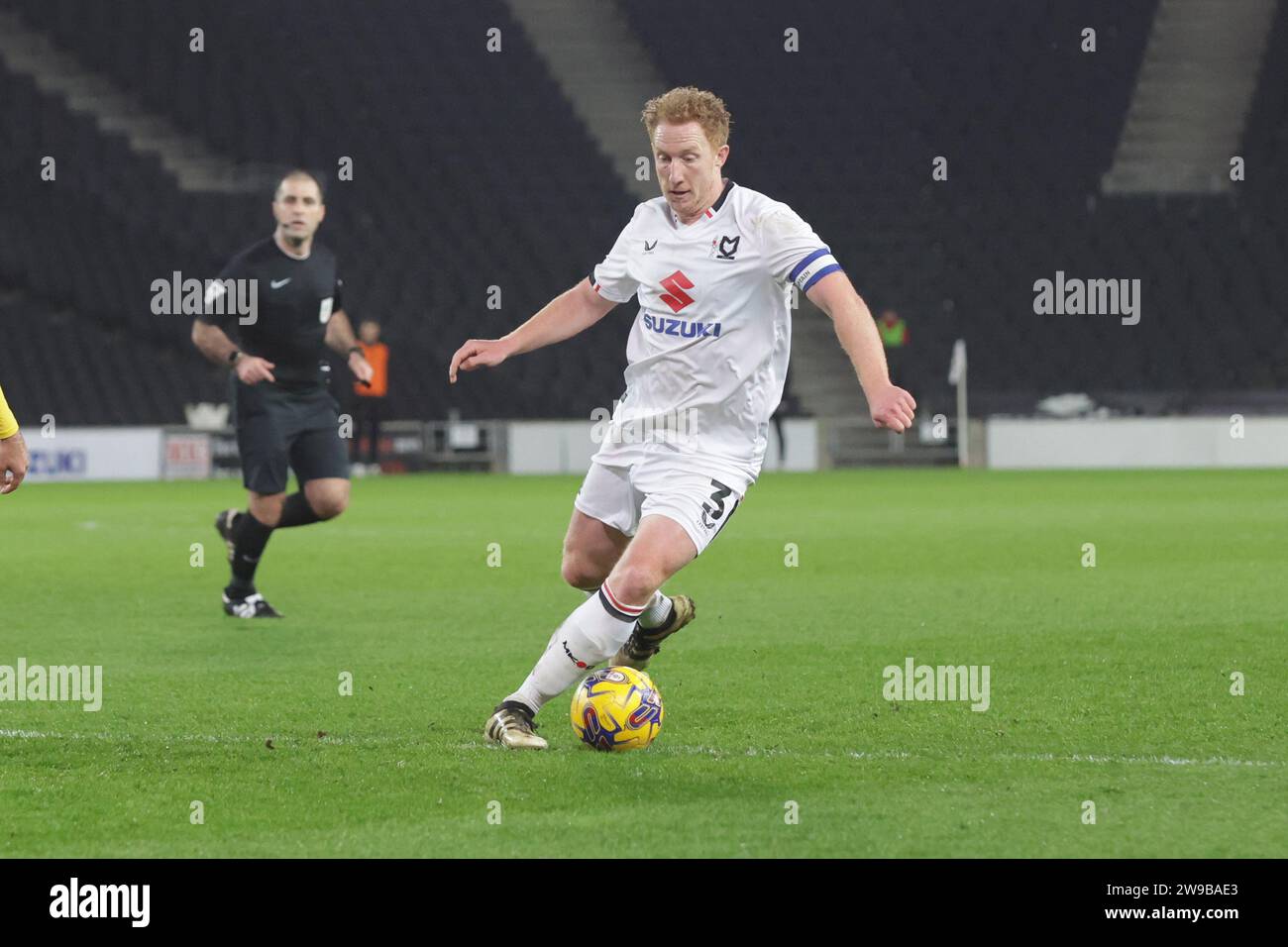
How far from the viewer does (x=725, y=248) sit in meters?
5.44

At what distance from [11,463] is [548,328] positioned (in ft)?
5.36

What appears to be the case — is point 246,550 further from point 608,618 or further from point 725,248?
point 725,248

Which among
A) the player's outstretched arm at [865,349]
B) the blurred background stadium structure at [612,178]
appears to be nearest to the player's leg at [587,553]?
the player's outstretched arm at [865,349]

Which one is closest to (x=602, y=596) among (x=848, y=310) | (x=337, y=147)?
(x=848, y=310)

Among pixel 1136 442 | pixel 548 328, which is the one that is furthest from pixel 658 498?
pixel 1136 442

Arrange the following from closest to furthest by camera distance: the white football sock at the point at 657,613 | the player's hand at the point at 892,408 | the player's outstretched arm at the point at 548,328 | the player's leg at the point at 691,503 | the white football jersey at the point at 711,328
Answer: the player's hand at the point at 892,408 → the player's leg at the point at 691,503 → the white football jersey at the point at 711,328 → the player's outstretched arm at the point at 548,328 → the white football sock at the point at 657,613

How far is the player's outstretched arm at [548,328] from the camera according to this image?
18.2ft

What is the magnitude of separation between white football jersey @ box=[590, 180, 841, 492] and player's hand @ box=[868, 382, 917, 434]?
0.62m

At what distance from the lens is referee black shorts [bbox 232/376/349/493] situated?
29.5 ft

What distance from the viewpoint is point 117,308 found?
1115 inches

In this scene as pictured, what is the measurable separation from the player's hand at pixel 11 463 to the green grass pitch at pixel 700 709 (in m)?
0.77

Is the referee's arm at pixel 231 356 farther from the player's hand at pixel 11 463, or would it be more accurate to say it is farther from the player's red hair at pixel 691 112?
the player's red hair at pixel 691 112

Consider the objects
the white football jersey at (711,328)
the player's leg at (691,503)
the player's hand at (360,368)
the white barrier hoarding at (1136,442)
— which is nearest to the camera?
the player's leg at (691,503)

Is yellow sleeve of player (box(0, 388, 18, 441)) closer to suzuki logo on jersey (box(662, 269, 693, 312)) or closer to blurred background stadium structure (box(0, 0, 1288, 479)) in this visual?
suzuki logo on jersey (box(662, 269, 693, 312))
